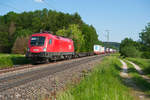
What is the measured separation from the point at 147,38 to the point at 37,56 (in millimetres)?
23108

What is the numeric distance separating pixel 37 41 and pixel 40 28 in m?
54.4

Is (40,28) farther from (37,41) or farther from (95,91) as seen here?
(95,91)

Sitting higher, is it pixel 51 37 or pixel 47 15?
pixel 47 15

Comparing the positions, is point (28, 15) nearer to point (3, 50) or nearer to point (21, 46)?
point (3, 50)

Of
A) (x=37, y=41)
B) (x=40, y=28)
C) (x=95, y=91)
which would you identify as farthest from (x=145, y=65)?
(x=40, y=28)

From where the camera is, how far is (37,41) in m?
21.6

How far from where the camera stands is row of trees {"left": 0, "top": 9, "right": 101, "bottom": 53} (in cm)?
5672

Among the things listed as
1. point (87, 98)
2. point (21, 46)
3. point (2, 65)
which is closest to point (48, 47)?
point (2, 65)

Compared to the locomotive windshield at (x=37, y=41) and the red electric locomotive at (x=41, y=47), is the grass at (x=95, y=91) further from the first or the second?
the locomotive windshield at (x=37, y=41)

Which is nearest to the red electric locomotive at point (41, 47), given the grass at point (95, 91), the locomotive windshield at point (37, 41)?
the locomotive windshield at point (37, 41)

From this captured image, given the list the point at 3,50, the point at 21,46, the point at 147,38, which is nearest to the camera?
the point at 147,38

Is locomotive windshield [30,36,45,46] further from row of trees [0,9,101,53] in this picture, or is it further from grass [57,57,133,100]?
row of trees [0,9,101,53]

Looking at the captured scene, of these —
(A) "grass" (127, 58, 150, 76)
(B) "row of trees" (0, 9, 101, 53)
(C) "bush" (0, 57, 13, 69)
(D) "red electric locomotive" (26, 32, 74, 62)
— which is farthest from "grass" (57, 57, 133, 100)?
(B) "row of trees" (0, 9, 101, 53)

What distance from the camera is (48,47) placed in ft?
72.1
